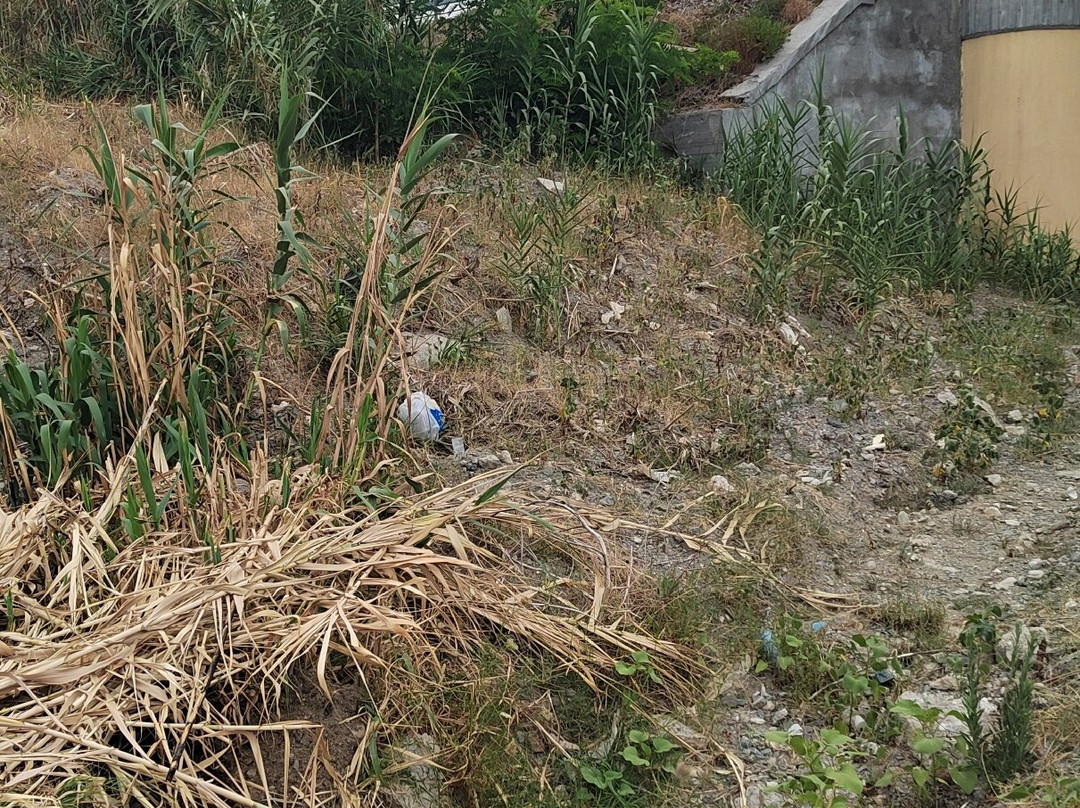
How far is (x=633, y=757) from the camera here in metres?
2.75

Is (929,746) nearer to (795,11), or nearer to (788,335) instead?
(788,335)

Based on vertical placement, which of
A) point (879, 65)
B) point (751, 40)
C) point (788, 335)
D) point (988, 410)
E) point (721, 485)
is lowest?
point (988, 410)

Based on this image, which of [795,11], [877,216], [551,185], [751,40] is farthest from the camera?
[795,11]

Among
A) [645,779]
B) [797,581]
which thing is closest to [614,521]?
[797,581]

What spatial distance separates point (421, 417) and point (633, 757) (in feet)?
5.96

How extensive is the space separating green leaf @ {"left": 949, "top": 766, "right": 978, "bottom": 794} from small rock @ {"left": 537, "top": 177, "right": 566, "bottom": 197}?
13.6 ft

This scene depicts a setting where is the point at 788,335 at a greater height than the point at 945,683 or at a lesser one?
greater

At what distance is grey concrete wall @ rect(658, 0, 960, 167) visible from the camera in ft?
26.7

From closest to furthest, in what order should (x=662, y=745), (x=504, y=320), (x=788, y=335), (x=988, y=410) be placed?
1. (x=662, y=745)
2. (x=504, y=320)
3. (x=988, y=410)
4. (x=788, y=335)

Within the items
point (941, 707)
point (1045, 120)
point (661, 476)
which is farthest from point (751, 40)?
point (941, 707)

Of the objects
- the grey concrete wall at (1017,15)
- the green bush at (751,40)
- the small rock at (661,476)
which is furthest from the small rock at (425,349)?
the grey concrete wall at (1017,15)

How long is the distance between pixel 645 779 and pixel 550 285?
302 cm

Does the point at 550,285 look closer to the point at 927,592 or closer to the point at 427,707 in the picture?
the point at 927,592

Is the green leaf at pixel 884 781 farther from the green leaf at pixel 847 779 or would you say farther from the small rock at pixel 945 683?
the small rock at pixel 945 683
